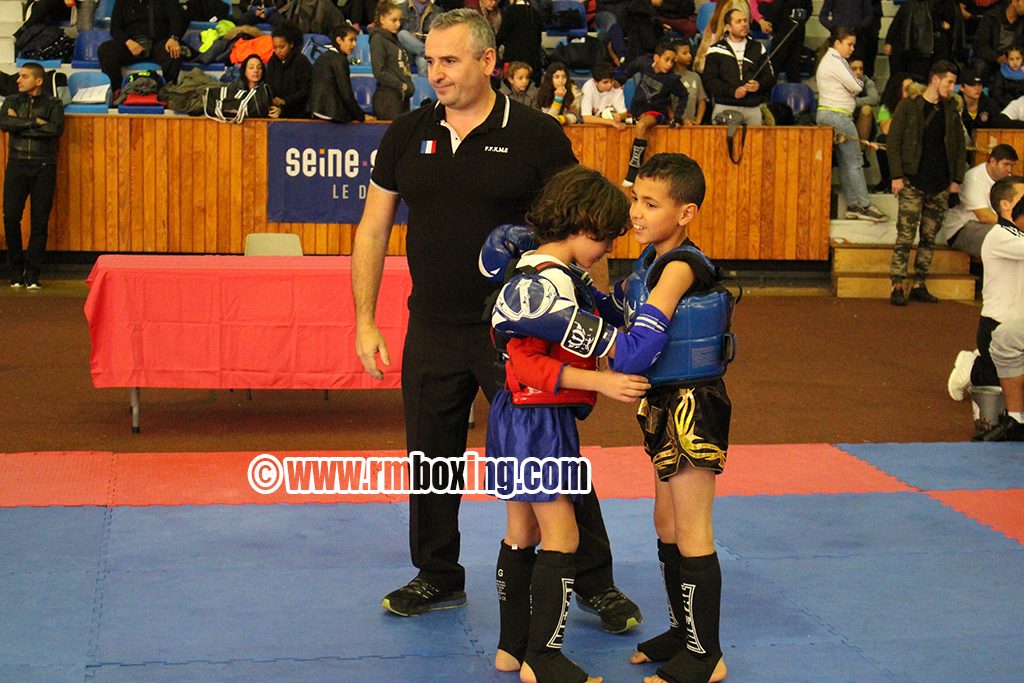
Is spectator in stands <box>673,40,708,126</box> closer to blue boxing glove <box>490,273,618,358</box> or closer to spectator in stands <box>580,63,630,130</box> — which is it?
spectator in stands <box>580,63,630,130</box>

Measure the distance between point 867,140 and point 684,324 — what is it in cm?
1155

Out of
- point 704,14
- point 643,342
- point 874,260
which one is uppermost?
point 704,14

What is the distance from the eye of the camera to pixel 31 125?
1241 centimetres

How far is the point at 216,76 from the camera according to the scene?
14461mm

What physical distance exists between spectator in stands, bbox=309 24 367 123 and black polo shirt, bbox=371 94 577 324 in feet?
28.7

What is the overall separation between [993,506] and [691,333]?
3.00 m

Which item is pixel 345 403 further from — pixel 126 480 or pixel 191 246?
pixel 191 246

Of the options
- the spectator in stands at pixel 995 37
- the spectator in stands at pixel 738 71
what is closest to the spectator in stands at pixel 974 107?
the spectator in stands at pixel 995 37

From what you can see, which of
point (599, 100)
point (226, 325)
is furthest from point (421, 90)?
point (226, 325)

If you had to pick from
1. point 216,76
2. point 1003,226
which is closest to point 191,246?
point 216,76

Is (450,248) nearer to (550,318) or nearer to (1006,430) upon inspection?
(550,318)

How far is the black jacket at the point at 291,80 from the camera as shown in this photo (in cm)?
1323

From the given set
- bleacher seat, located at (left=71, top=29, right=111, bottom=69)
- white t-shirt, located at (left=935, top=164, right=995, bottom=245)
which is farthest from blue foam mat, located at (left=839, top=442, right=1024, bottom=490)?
bleacher seat, located at (left=71, top=29, right=111, bottom=69)

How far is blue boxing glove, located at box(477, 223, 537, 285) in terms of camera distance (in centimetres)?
400
